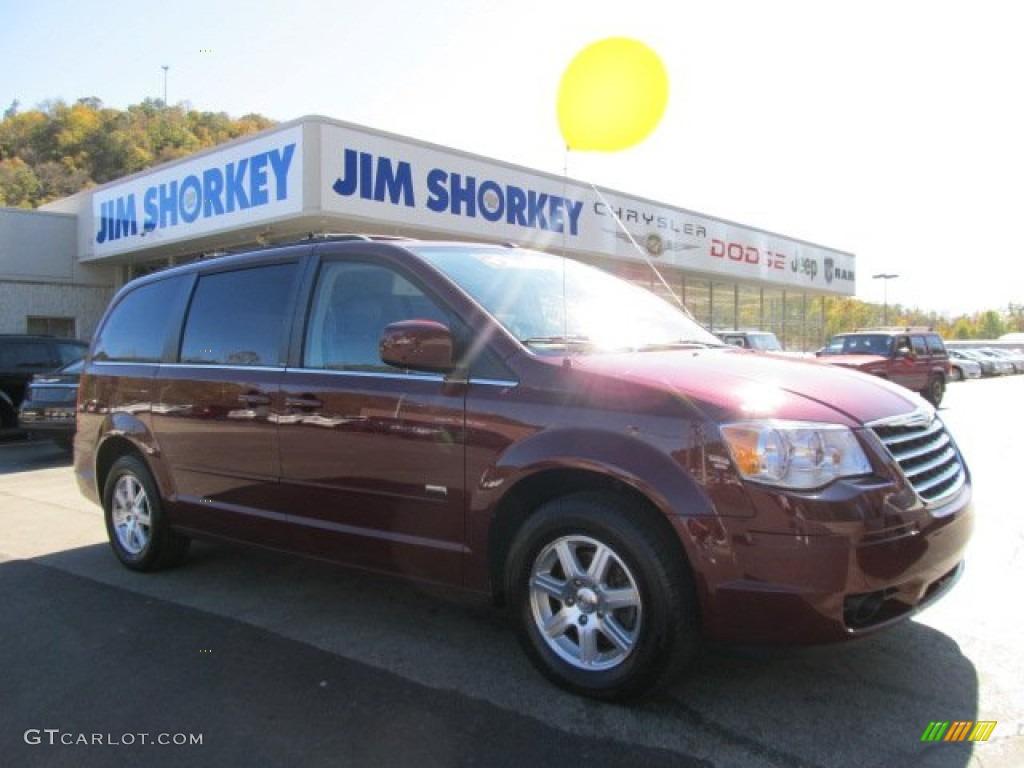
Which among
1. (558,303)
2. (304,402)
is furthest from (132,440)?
(558,303)

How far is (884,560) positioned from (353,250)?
108 inches

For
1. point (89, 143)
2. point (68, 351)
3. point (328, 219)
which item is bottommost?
point (68, 351)

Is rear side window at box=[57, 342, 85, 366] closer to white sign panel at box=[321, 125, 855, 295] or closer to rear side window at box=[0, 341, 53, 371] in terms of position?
rear side window at box=[0, 341, 53, 371]

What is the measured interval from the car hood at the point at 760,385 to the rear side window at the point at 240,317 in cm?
183

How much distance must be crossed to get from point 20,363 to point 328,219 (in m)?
5.54

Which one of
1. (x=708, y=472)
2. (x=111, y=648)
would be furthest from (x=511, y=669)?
(x=111, y=648)

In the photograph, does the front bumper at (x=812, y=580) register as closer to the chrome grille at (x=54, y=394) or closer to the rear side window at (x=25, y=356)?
the chrome grille at (x=54, y=394)

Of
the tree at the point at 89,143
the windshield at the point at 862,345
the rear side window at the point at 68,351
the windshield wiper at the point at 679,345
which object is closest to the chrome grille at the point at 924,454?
the windshield wiper at the point at 679,345

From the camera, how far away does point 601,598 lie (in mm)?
3076

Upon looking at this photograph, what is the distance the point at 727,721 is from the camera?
2959mm

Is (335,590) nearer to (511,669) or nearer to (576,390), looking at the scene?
(511,669)

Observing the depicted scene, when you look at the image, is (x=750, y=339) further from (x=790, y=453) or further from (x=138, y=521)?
(x=790, y=453)

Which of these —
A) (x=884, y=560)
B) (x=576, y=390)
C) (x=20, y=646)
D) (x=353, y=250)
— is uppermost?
(x=353, y=250)

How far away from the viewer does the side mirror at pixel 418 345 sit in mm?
3307
